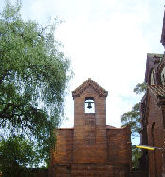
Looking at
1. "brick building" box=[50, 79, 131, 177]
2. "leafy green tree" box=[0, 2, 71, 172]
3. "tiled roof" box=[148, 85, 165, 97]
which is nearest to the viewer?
"leafy green tree" box=[0, 2, 71, 172]

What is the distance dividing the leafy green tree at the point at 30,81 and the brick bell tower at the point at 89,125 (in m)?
9.09

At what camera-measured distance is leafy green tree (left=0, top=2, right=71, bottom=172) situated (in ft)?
45.4

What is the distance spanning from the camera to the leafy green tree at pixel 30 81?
1384cm

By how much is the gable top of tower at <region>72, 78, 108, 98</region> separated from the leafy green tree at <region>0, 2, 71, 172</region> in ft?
32.3

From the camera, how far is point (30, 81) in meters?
14.2

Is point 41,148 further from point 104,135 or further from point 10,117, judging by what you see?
point 104,135

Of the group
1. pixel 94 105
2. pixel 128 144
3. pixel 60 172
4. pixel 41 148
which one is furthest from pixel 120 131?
pixel 41 148

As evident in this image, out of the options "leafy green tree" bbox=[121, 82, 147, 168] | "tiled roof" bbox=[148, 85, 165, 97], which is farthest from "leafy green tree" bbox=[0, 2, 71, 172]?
"leafy green tree" bbox=[121, 82, 147, 168]

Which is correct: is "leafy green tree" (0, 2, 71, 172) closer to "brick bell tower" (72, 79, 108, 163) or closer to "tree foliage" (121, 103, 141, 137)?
"brick bell tower" (72, 79, 108, 163)

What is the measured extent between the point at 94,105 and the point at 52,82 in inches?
444

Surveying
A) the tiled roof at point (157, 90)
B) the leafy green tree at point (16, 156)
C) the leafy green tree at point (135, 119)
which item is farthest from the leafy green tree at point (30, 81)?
the leafy green tree at point (135, 119)

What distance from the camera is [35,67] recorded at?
1432 cm

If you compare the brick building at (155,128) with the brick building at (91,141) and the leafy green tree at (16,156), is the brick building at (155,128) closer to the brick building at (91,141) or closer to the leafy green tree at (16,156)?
the brick building at (91,141)

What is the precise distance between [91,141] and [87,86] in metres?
4.71
